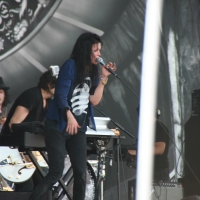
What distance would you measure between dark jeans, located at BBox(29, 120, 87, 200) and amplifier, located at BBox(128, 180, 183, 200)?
5.34 ft

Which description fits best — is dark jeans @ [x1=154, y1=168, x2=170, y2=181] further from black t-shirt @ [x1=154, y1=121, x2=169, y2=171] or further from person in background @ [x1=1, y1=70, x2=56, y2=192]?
person in background @ [x1=1, y1=70, x2=56, y2=192]

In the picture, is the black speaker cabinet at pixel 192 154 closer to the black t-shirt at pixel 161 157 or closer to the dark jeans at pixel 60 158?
the black t-shirt at pixel 161 157

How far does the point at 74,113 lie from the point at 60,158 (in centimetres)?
32

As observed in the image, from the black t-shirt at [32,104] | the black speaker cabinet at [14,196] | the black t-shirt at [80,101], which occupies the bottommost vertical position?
the black speaker cabinet at [14,196]

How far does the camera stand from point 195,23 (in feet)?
21.2

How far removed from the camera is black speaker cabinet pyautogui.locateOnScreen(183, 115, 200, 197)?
5.12m

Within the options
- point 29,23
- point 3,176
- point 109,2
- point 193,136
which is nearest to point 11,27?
point 29,23

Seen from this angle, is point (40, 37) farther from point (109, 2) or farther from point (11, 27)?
point (109, 2)

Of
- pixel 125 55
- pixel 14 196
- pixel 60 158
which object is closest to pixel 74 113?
pixel 60 158

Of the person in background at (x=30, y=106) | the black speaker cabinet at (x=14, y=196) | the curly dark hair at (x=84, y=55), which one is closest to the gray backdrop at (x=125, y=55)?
the person in background at (x=30, y=106)

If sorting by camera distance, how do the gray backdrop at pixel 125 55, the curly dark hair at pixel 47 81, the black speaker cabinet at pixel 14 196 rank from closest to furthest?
the black speaker cabinet at pixel 14 196
the curly dark hair at pixel 47 81
the gray backdrop at pixel 125 55

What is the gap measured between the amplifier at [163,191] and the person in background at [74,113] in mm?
1628

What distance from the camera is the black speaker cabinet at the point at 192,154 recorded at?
5121mm

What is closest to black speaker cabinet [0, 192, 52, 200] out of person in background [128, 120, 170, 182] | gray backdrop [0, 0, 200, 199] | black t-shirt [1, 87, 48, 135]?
black t-shirt [1, 87, 48, 135]
